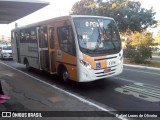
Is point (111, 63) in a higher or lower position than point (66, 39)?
lower

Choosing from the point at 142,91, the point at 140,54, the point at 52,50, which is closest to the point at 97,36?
the point at 52,50

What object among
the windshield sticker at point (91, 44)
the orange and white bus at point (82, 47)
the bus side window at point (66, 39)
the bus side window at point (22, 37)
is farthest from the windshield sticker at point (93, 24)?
the bus side window at point (22, 37)

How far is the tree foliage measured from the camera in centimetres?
2986

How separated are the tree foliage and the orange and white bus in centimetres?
1955

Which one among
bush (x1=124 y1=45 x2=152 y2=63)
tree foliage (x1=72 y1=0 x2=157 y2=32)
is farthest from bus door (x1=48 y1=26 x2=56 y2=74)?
tree foliage (x1=72 y1=0 x2=157 y2=32)

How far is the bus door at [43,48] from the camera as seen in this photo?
470 inches

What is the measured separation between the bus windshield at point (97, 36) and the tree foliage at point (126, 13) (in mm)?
20110

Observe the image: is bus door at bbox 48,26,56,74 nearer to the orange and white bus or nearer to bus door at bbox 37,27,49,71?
the orange and white bus

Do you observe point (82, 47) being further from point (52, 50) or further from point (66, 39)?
point (52, 50)

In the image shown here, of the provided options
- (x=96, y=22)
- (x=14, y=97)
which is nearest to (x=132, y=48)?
(x=96, y=22)

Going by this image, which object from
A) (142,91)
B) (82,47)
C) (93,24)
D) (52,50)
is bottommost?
(142,91)

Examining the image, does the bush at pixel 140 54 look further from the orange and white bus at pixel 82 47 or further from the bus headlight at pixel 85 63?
the bus headlight at pixel 85 63

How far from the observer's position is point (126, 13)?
3022 centimetres

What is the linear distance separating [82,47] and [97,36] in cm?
88
